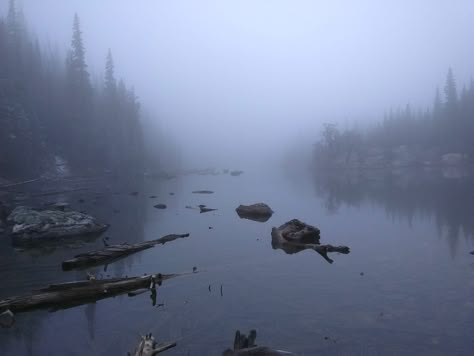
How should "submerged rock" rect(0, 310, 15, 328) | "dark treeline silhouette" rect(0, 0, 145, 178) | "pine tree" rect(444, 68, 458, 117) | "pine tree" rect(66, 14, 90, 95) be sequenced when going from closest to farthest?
"submerged rock" rect(0, 310, 15, 328), "dark treeline silhouette" rect(0, 0, 145, 178), "pine tree" rect(66, 14, 90, 95), "pine tree" rect(444, 68, 458, 117)

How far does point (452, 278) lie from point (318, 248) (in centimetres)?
711

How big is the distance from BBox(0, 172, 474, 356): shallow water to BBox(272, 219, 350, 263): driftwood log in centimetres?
64

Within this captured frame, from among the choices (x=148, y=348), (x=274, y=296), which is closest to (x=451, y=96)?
(x=274, y=296)

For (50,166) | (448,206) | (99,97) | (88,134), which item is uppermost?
(99,97)

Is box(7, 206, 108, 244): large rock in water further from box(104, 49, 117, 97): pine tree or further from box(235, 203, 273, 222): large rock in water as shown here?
box(104, 49, 117, 97): pine tree

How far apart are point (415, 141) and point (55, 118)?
12655 cm

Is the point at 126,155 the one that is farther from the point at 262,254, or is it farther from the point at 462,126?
the point at 462,126

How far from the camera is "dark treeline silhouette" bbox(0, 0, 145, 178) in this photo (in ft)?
206

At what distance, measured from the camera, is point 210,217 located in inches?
1361

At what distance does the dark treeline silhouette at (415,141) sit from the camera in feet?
386

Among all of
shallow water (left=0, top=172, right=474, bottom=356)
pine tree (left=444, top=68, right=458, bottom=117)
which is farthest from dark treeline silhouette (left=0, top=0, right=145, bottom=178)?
pine tree (left=444, top=68, right=458, bottom=117)

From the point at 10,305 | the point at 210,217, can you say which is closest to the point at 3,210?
the point at 210,217

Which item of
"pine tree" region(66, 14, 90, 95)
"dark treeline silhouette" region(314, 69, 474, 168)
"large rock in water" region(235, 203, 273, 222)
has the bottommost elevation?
"large rock in water" region(235, 203, 273, 222)

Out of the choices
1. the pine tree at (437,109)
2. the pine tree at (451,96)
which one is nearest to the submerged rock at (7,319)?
the pine tree at (451,96)
